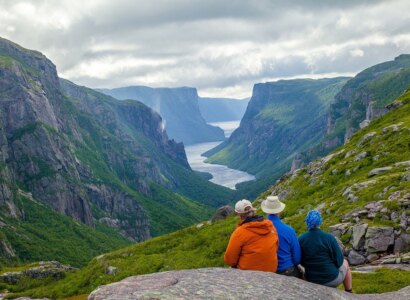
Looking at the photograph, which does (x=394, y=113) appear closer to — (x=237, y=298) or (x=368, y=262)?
(x=368, y=262)

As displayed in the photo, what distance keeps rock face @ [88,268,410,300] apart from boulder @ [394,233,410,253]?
13710mm

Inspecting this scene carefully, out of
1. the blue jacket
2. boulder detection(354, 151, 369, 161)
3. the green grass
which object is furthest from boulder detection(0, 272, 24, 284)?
the blue jacket

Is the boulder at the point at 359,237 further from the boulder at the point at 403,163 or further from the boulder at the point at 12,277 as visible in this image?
the boulder at the point at 12,277

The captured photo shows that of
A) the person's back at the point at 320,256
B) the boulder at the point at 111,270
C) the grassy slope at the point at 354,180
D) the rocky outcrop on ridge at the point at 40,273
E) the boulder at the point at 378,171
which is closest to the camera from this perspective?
the person's back at the point at 320,256

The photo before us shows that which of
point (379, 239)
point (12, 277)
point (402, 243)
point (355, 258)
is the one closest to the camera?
point (402, 243)

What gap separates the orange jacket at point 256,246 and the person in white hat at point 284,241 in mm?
672

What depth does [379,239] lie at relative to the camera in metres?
32.3

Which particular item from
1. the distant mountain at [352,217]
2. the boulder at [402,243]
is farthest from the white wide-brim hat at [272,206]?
the boulder at [402,243]

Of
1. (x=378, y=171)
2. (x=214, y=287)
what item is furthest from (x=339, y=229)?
(x=214, y=287)

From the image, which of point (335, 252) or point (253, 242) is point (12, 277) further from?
point (335, 252)

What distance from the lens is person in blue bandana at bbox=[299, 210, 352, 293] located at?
2066 centimetres

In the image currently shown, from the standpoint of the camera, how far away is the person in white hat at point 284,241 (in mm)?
20609

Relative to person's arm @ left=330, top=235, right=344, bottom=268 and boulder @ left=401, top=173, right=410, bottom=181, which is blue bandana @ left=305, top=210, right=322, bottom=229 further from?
boulder @ left=401, top=173, right=410, bottom=181

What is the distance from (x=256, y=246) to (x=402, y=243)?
56.0ft
